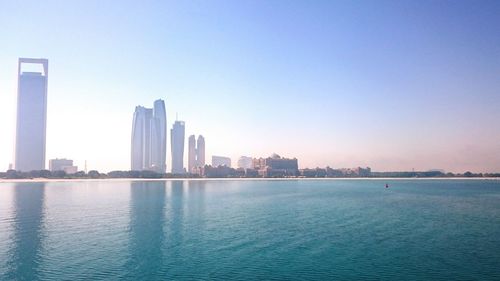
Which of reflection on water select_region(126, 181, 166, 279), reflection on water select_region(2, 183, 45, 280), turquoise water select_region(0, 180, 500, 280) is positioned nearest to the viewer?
reflection on water select_region(2, 183, 45, 280)

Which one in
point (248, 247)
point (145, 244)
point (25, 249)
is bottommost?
point (248, 247)

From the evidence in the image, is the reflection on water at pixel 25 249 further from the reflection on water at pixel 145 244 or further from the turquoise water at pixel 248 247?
the reflection on water at pixel 145 244

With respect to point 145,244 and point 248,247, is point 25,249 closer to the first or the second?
point 145,244

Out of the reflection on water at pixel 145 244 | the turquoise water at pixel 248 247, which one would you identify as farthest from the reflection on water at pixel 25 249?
the reflection on water at pixel 145 244

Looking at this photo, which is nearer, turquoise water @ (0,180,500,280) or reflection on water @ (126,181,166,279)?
turquoise water @ (0,180,500,280)

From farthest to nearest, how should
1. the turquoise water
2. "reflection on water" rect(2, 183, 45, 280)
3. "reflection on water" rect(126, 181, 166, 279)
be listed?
"reflection on water" rect(126, 181, 166, 279) → the turquoise water → "reflection on water" rect(2, 183, 45, 280)

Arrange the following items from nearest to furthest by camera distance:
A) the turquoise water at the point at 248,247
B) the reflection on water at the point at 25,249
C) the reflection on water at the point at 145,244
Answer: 1. the reflection on water at the point at 25,249
2. the turquoise water at the point at 248,247
3. the reflection on water at the point at 145,244

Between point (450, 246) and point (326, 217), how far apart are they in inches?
1098

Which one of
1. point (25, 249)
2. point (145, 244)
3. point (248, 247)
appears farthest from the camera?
point (145, 244)

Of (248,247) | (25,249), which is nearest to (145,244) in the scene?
(248,247)

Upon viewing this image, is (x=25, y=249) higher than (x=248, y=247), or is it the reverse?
(x=25, y=249)

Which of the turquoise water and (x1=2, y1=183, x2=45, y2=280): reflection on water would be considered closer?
(x1=2, y1=183, x2=45, y2=280): reflection on water

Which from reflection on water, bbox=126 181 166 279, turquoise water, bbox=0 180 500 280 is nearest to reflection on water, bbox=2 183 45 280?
turquoise water, bbox=0 180 500 280

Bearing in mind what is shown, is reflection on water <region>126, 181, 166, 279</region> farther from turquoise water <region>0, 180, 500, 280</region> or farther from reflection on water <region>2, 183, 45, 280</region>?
reflection on water <region>2, 183, 45, 280</region>
